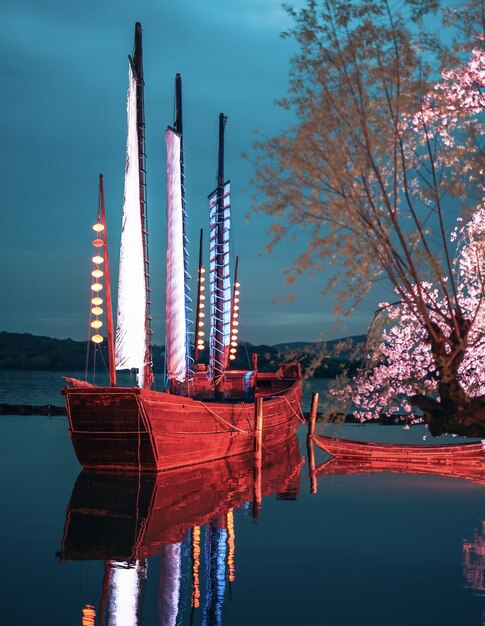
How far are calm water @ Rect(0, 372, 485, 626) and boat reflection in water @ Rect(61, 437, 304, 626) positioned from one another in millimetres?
47

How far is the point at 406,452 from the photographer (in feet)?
98.9

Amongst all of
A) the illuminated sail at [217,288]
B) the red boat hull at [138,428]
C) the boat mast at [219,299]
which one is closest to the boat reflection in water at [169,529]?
the red boat hull at [138,428]

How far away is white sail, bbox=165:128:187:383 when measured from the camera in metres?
28.9

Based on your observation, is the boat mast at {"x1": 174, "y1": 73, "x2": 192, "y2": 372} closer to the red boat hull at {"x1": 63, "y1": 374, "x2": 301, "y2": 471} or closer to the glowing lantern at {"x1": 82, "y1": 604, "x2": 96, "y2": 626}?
the red boat hull at {"x1": 63, "y1": 374, "x2": 301, "y2": 471}


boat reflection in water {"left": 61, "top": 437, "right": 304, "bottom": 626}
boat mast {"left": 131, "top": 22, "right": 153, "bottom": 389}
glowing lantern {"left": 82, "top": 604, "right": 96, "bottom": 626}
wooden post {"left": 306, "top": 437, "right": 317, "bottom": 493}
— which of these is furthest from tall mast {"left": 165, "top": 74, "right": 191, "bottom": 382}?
glowing lantern {"left": 82, "top": 604, "right": 96, "bottom": 626}

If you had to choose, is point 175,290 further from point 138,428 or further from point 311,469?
point 311,469

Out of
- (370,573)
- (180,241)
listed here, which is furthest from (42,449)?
(370,573)

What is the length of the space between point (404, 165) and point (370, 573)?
9633 millimetres

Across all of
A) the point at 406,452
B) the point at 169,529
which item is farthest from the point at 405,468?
the point at 169,529

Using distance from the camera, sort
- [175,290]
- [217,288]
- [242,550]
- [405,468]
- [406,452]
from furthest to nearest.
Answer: [217,288] < [405,468] < [406,452] < [175,290] < [242,550]

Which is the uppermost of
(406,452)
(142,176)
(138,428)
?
(142,176)

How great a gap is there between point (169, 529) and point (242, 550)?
2.53 metres

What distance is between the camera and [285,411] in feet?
128

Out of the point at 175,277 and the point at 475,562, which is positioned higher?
the point at 175,277
